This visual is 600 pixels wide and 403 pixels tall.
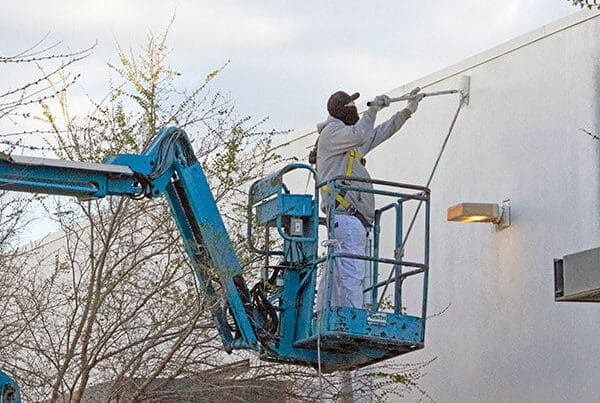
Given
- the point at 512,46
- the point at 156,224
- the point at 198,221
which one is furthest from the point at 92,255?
the point at 512,46

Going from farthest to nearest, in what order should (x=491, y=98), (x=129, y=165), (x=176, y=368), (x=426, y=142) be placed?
(x=426, y=142) < (x=491, y=98) < (x=176, y=368) < (x=129, y=165)

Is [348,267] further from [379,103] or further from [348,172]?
[379,103]

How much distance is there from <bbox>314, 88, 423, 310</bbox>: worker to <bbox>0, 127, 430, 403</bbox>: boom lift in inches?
7.6

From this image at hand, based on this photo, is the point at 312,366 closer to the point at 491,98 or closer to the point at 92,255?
the point at 92,255

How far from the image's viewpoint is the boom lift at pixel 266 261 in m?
11.7

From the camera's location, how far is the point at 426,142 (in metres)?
16.3

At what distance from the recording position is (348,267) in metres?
12.2

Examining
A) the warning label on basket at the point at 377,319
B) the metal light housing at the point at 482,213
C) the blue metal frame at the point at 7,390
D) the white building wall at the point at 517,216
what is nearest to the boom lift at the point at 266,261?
the warning label on basket at the point at 377,319

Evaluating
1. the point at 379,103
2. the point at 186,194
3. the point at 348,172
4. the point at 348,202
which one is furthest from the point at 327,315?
the point at 379,103

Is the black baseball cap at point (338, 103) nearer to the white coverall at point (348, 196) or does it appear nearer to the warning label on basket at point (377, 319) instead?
the white coverall at point (348, 196)

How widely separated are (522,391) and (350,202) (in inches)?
130

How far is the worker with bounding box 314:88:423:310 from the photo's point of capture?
12.2 meters

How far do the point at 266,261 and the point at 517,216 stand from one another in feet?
10.8

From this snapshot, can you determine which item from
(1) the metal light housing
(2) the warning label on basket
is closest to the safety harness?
(2) the warning label on basket
